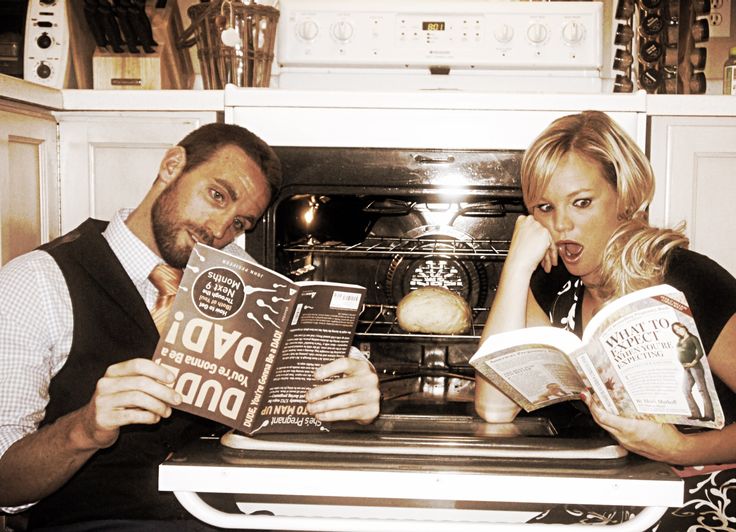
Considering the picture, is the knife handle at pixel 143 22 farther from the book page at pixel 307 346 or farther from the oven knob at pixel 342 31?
the book page at pixel 307 346

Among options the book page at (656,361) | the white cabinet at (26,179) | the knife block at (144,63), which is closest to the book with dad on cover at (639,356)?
the book page at (656,361)

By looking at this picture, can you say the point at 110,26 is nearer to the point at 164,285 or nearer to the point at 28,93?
the point at 28,93

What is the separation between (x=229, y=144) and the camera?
141 centimetres

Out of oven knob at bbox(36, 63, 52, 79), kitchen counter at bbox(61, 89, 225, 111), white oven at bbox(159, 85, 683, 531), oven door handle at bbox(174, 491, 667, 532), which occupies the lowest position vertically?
oven door handle at bbox(174, 491, 667, 532)

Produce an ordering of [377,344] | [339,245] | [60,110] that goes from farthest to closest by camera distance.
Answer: [377,344] < [339,245] < [60,110]

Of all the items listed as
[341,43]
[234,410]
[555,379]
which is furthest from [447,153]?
[234,410]

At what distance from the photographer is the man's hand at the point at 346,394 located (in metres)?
1.20

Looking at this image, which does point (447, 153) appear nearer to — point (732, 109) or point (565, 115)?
point (565, 115)

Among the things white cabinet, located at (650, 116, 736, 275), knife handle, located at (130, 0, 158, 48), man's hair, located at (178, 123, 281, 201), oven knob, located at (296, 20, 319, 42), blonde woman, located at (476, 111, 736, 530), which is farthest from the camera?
knife handle, located at (130, 0, 158, 48)

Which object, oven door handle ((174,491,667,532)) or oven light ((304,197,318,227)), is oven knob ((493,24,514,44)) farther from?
oven door handle ((174,491,667,532))

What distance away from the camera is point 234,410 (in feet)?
3.57

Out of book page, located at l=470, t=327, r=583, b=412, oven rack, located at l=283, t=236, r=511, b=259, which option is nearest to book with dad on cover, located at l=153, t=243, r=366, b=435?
book page, located at l=470, t=327, r=583, b=412

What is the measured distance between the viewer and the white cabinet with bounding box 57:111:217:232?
5.27ft

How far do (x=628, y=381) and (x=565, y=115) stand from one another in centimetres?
67
